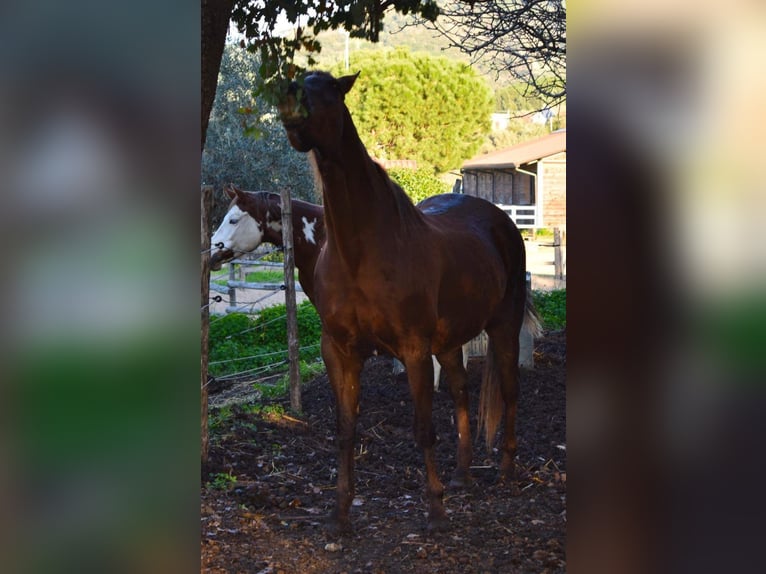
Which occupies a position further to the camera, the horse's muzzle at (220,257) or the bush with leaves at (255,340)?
the bush with leaves at (255,340)

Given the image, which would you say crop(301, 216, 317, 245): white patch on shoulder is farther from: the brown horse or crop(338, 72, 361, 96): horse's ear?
crop(338, 72, 361, 96): horse's ear

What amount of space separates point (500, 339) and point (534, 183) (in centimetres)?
2923

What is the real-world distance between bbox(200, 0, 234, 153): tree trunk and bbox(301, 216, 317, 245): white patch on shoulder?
363cm

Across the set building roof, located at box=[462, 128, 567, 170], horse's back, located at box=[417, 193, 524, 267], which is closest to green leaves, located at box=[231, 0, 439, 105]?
horse's back, located at box=[417, 193, 524, 267]

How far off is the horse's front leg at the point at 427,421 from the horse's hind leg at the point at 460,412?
694 millimetres

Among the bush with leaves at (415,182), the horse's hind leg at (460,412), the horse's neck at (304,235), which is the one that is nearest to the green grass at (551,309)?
the horse's neck at (304,235)

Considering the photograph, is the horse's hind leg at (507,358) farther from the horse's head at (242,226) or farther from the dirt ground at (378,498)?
the horse's head at (242,226)

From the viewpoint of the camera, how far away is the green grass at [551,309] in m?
10.6

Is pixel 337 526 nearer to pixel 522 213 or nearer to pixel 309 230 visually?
pixel 309 230

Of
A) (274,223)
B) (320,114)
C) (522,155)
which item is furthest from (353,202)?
(522,155)
